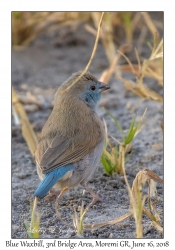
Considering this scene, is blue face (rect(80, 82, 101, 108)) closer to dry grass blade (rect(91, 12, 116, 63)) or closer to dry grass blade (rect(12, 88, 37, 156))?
dry grass blade (rect(12, 88, 37, 156))

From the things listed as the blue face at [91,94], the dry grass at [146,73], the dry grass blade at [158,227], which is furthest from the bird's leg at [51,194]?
the dry grass at [146,73]

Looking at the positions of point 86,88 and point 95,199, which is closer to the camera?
point 95,199

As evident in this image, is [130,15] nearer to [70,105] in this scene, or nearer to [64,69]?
[64,69]

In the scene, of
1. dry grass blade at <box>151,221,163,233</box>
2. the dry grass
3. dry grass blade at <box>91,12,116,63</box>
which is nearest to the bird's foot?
dry grass blade at <box>151,221,163,233</box>

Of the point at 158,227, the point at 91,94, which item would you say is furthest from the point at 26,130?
the point at 158,227

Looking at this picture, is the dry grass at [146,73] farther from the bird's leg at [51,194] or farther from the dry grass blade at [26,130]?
the bird's leg at [51,194]

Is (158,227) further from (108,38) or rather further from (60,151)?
(108,38)
